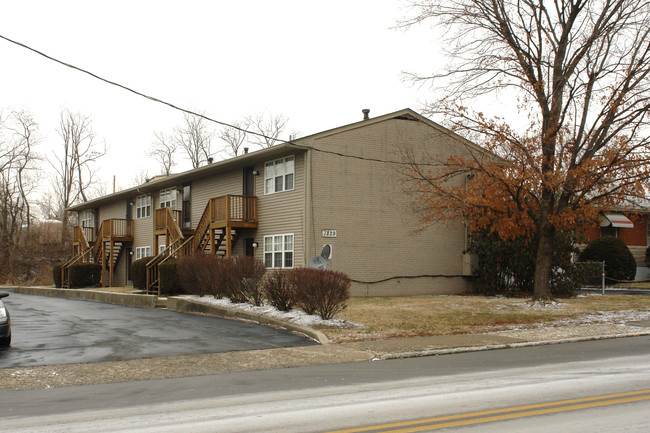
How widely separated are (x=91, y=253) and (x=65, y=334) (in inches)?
1119

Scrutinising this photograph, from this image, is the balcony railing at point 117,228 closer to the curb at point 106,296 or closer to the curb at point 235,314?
the curb at point 106,296

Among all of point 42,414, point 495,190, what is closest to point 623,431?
point 42,414

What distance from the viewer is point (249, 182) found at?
94.1 feet

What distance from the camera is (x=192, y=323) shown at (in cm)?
1734

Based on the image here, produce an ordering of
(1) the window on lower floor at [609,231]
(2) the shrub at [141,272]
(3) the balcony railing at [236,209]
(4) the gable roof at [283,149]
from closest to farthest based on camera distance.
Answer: (4) the gable roof at [283,149] < (3) the balcony railing at [236,209] < (2) the shrub at [141,272] < (1) the window on lower floor at [609,231]

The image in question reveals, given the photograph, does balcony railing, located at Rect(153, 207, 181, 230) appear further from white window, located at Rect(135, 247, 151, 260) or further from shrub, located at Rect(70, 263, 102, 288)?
shrub, located at Rect(70, 263, 102, 288)

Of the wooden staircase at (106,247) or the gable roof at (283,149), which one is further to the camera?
the wooden staircase at (106,247)

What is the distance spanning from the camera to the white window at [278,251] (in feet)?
84.3

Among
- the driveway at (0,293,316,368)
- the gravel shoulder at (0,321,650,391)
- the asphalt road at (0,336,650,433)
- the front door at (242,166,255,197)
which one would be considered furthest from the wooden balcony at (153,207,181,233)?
the asphalt road at (0,336,650,433)

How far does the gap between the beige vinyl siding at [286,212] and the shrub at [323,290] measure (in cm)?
854

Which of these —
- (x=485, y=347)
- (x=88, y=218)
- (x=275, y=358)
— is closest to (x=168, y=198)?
(x=88, y=218)

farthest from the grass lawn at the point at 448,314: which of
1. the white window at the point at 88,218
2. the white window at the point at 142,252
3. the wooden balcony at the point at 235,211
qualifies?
the white window at the point at 88,218

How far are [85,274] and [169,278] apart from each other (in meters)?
16.3

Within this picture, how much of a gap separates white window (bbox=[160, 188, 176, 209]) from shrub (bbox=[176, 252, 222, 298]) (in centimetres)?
1149
